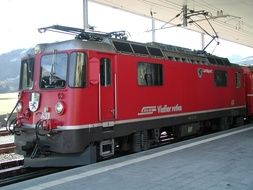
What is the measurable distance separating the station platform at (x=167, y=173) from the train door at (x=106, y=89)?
126 centimetres

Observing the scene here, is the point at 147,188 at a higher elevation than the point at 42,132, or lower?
lower

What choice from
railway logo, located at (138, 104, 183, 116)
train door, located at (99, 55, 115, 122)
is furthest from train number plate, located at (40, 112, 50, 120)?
railway logo, located at (138, 104, 183, 116)

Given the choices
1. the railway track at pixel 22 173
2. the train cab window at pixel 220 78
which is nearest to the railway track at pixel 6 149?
the railway track at pixel 22 173

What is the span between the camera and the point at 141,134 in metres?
11.8

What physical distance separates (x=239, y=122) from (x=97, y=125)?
11.3 meters

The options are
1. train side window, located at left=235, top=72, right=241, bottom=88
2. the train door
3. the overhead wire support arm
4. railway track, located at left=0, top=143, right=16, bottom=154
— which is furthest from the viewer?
train side window, located at left=235, top=72, right=241, bottom=88

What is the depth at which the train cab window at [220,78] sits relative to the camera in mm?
16844

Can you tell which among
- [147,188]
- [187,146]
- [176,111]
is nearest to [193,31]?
[176,111]

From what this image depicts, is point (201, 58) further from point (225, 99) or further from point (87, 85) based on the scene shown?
point (87, 85)

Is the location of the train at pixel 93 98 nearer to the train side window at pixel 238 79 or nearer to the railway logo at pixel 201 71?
the railway logo at pixel 201 71

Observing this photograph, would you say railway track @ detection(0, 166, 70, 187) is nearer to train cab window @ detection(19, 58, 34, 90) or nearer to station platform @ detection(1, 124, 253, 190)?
station platform @ detection(1, 124, 253, 190)

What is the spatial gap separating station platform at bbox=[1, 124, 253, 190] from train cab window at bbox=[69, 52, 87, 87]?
6.48 ft

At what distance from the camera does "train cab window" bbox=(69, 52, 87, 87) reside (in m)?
9.55

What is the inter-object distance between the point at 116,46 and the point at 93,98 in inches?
68.5
